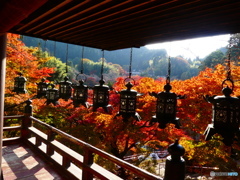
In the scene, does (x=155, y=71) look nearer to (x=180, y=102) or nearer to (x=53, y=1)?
(x=180, y=102)

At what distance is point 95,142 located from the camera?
32.1 feet

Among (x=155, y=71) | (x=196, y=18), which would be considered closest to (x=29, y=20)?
(x=196, y=18)

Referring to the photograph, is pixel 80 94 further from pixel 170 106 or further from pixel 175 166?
pixel 175 166

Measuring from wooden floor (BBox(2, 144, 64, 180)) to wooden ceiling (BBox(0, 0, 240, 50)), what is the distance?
334 cm

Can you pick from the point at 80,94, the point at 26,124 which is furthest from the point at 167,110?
the point at 26,124

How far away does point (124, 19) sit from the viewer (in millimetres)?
2883

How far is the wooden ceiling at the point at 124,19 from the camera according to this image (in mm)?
2234

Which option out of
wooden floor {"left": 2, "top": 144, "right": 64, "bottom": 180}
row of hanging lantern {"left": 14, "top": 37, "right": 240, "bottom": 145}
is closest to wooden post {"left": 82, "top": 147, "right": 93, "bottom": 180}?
wooden floor {"left": 2, "top": 144, "right": 64, "bottom": 180}

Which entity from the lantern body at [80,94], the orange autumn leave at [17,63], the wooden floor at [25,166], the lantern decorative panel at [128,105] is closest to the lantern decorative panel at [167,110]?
the lantern decorative panel at [128,105]

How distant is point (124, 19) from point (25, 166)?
459 centimetres

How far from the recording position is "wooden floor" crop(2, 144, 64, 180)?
14.8 ft

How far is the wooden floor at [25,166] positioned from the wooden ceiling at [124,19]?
131 inches

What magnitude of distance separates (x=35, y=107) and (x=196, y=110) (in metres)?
8.65

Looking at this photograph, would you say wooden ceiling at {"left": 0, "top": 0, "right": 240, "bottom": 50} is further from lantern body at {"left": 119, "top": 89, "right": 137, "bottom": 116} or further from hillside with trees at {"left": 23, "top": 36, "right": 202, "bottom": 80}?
hillside with trees at {"left": 23, "top": 36, "right": 202, "bottom": 80}
